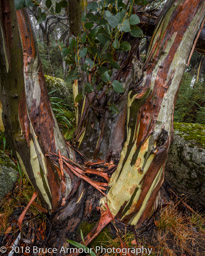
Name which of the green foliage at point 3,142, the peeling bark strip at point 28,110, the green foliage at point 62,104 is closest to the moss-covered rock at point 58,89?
the green foliage at point 62,104

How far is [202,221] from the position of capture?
1487 mm

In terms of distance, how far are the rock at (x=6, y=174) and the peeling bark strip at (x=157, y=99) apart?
1251 millimetres

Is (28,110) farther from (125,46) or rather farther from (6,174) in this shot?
(6,174)

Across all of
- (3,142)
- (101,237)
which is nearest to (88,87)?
(101,237)

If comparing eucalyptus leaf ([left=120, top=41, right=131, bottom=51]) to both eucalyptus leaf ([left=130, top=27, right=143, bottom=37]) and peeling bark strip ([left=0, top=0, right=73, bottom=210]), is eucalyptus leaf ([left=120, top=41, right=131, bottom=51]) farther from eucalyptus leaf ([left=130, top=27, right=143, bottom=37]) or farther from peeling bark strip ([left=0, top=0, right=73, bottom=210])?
peeling bark strip ([left=0, top=0, right=73, bottom=210])

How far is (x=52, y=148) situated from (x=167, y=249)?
104cm

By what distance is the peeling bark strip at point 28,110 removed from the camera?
0.66m

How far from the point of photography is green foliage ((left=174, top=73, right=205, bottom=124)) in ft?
10.7

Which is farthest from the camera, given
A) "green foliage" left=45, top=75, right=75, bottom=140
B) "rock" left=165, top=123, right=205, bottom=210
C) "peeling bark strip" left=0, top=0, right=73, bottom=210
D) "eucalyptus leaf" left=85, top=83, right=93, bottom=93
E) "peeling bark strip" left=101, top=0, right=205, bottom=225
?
"green foliage" left=45, top=75, right=75, bottom=140

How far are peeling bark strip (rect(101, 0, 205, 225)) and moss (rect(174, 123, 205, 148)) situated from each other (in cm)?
78

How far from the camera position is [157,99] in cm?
98

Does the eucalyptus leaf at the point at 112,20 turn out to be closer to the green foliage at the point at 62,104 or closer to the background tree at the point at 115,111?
the background tree at the point at 115,111

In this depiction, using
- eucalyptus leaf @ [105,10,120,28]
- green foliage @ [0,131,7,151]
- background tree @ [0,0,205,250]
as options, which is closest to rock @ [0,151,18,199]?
green foliage @ [0,131,7,151]

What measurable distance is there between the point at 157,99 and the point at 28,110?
727mm
